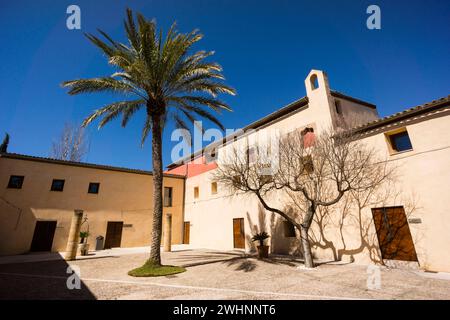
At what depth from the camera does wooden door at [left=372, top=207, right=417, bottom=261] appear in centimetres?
1011

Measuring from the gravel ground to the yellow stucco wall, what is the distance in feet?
27.8

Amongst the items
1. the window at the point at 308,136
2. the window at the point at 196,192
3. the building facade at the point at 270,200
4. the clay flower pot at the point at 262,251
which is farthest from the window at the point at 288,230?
the window at the point at 196,192

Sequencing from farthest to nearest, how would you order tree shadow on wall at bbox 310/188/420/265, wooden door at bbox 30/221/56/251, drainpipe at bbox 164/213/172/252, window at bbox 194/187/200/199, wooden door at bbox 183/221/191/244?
window at bbox 194/187/200/199
wooden door at bbox 183/221/191/244
drainpipe at bbox 164/213/172/252
wooden door at bbox 30/221/56/251
tree shadow on wall at bbox 310/188/420/265

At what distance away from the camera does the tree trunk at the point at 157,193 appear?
10.0 meters

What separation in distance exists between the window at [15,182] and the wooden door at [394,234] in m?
25.7

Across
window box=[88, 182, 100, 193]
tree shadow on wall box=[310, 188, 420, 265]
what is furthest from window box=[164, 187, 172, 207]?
tree shadow on wall box=[310, 188, 420, 265]

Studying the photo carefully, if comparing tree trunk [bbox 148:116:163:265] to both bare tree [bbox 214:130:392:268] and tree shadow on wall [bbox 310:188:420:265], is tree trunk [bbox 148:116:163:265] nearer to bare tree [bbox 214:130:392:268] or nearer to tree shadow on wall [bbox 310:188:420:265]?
bare tree [bbox 214:130:392:268]

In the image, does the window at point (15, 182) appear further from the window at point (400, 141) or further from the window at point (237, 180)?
the window at point (400, 141)

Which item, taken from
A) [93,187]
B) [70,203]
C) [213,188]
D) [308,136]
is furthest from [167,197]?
[308,136]

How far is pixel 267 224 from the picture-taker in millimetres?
16984

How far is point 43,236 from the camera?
17.9 meters

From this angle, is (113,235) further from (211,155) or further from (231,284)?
(231,284)

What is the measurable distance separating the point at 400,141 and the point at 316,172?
4409mm
